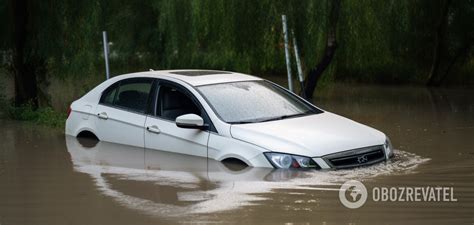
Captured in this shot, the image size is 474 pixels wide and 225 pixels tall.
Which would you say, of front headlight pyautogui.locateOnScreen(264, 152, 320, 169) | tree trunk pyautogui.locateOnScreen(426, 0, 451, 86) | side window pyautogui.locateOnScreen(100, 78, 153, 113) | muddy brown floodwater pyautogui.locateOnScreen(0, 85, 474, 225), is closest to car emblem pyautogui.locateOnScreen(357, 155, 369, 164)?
muddy brown floodwater pyautogui.locateOnScreen(0, 85, 474, 225)

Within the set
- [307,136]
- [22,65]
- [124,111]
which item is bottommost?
[307,136]

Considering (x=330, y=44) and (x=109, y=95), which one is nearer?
(x=109, y=95)

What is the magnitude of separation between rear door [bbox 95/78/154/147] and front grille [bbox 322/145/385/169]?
2722mm

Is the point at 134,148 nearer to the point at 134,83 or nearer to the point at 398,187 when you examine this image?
the point at 134,83

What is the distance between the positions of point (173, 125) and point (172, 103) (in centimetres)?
49

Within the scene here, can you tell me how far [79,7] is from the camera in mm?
15656

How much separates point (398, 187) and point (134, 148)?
12.0 ft

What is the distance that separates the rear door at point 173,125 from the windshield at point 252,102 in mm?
250

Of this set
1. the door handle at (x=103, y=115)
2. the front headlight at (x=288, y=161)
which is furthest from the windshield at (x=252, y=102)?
the door handle at (x=103, y=115)

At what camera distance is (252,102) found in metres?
9.30

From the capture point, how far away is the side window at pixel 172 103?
9441mm

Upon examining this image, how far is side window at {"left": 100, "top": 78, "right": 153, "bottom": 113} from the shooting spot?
32.5ft

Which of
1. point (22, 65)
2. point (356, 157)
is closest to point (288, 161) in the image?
point (356, 157)

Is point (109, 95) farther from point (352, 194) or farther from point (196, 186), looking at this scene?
point (352, 194)
